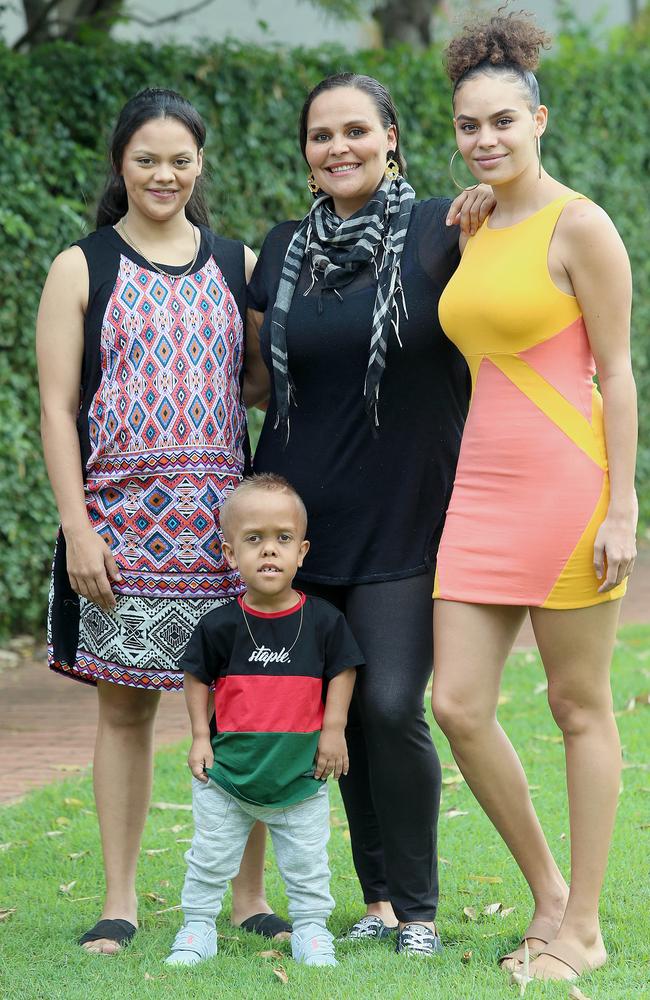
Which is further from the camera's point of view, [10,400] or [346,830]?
[10,400]

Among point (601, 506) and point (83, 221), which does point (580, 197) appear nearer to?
point (601, 506)

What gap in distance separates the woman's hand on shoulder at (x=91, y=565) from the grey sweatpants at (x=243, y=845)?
59cm

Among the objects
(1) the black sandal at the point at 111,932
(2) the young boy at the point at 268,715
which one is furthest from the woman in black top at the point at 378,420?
(1) the black sandal at the point at 111,932

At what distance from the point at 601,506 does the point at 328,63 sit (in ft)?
20.1

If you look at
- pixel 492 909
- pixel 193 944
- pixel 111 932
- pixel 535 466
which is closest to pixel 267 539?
pixel 535 466

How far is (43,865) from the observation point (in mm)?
4723

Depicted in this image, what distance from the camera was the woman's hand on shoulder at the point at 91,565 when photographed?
3777mm

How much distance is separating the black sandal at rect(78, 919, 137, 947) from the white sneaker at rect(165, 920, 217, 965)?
0.19m

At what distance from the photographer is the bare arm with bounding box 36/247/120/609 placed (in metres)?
3.79

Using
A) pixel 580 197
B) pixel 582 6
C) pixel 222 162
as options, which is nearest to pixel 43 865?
pixel 580 197

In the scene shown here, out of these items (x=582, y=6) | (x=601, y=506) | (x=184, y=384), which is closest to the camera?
(x=601, y=506)

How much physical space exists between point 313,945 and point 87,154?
4.88 m

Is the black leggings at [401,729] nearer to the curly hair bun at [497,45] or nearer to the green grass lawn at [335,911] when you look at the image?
the green grass lawn at [335,911]

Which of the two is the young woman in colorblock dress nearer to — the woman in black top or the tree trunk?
the woman in black top
